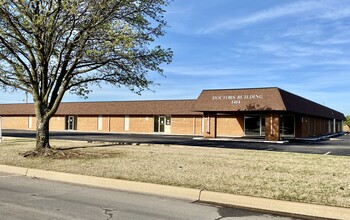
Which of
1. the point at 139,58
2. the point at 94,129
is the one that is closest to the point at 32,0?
the point at 139,58

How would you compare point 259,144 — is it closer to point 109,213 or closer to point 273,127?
point 273,127

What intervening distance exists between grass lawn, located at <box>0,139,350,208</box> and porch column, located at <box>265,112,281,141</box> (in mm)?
14028

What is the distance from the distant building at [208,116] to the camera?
27531 millimetres

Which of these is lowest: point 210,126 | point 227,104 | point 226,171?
point 226,171

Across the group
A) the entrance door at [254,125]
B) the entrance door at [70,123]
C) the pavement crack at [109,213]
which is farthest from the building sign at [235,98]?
the entrance door at [70,123]

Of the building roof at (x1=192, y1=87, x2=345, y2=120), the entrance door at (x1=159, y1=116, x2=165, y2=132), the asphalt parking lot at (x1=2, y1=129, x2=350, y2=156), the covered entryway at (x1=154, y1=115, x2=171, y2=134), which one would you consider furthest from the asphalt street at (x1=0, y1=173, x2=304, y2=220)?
the entrance door at (x1=159, y1=116, x2=165, y2=132)

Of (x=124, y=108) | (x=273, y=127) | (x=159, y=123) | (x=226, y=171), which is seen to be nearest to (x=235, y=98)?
(x=273, y=127)

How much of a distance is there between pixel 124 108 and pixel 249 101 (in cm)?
1959

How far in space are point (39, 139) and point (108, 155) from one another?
319 cm

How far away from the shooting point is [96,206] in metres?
7.11

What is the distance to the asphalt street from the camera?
6.39 meters

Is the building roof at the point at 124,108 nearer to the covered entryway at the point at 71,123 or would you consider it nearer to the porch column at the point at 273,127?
the covered entryway at the point at 71,123

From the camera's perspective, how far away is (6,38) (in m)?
13.9

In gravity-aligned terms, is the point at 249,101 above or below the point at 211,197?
above
